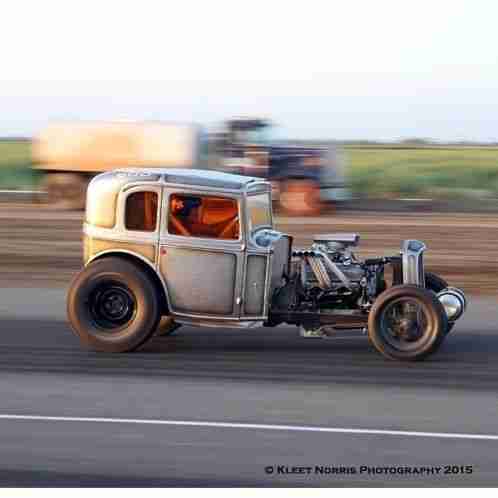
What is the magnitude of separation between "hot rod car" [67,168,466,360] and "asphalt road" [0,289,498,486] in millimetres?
340

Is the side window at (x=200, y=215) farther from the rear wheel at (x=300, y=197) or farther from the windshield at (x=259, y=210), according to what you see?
the rear wheel at (x=300, y=197)

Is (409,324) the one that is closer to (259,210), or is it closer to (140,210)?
(259,210)

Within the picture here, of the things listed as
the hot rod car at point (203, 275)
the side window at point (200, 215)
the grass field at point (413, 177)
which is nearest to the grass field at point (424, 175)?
the grass field at point (413, 177)

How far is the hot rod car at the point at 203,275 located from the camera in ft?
34.7

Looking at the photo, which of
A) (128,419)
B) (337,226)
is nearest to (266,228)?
(128,419)

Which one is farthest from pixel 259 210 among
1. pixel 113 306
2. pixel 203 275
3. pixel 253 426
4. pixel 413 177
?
pixel 413 177

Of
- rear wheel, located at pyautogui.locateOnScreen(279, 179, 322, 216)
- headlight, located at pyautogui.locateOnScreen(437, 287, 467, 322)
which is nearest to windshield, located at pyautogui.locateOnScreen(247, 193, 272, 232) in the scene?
headlight, located at pyautogui.locateOnScreen(437, 287, 467, 322)

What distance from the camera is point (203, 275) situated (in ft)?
34.7

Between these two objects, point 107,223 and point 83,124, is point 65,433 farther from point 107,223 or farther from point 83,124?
point 83,124

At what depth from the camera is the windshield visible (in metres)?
10.8

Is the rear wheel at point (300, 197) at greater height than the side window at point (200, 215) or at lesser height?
lesser

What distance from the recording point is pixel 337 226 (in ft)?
84.0

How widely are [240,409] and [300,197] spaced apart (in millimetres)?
19502

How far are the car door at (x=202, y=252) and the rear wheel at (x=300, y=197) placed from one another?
17.5 meters
